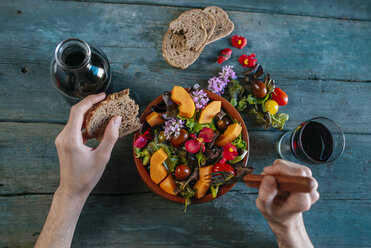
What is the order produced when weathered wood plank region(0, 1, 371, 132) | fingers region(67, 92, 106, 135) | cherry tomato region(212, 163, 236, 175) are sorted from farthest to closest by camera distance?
weathered wood plank region(0, 1, 371, 132) → cherry tomato region(212, 163, 236, 175) → fingers region(67, 92, 106, 135)

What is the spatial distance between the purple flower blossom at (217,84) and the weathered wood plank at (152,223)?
490 mm

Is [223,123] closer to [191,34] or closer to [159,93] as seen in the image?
[159,93]

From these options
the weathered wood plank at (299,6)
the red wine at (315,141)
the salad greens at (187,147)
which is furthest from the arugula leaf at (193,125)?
the weathered wood plank at (299,6)

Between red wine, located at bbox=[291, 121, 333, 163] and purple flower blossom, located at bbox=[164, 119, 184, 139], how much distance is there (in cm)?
52

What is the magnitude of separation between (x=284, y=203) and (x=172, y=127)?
478 mm

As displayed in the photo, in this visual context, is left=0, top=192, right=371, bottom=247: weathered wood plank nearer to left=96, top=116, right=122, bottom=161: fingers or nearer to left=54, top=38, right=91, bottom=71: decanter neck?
left=96, top=116, right=122, bottom=161: fingers

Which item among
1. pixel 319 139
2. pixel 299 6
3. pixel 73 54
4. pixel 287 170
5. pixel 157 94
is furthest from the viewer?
pixel 299 6

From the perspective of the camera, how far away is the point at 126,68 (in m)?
1.23

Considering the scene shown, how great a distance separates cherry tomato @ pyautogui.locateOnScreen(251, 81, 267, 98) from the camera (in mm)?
1157

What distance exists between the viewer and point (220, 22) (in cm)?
125

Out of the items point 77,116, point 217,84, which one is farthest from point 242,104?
point 77,116

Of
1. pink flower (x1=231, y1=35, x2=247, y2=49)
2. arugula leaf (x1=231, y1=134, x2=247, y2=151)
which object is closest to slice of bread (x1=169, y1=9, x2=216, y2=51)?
pink flower (x1=231, y1=35, x2=247, y2=49)

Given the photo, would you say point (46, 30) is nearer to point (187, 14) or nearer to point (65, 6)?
point (65, 6)

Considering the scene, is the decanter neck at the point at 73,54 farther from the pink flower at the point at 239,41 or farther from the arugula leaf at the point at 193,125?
the pink flower at the point at 239,41
